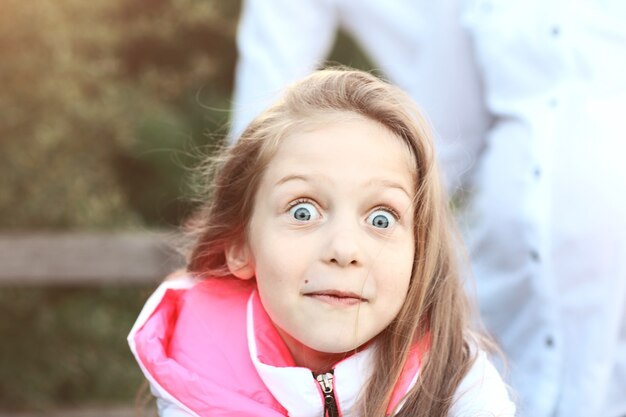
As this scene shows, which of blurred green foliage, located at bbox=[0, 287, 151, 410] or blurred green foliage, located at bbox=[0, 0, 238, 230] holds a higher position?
blurred green foliage, located at bbox=[0, 0, 238, 230]

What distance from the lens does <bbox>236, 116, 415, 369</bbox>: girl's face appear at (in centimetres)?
161

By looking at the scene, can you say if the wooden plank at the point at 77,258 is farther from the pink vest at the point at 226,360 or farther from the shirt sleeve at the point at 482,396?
the shirt sleeve at the point at 482,396

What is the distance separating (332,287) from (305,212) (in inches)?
5.0

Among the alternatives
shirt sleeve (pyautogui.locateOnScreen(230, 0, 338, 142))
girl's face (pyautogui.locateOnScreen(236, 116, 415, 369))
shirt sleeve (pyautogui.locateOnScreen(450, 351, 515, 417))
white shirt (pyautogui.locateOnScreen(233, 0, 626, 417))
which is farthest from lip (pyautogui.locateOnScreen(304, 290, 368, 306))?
shirt sleeve (pyautogui.locateOnScreen(230, 0, 338, 142))

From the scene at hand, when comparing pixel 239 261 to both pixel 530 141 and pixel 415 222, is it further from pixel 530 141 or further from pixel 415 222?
pixel 530 141

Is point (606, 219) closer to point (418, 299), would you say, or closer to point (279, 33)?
point (418, 299)

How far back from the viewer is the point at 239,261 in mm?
1852

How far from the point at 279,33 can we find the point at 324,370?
986 millimetres

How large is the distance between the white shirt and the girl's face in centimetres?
42

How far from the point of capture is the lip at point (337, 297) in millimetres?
1602

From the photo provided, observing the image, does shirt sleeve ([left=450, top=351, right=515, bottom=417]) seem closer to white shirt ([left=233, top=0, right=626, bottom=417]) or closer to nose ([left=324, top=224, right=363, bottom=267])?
nose ([left=324, top=224, right=363, bottom=267])

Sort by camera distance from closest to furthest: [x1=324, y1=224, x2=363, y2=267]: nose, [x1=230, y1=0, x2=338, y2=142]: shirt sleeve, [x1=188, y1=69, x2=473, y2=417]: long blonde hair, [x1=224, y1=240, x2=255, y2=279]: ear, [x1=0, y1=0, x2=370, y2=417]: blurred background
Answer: [x1=324, y1=224, x2=363, y2=267]: nose
[x1=188, y1=69, x2=473, y2=417]: long blonde hair
[x1=224, y1=240, x2=255, y2=279]: ear
[x1=230, y1=0, x2=338, y2=142]: shirt sleeve
[x1=0, y1=0, x2=370, y2=417]: blurred background

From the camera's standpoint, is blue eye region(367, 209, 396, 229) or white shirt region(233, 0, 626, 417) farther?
white shirt region(233, 0, 626, 417)

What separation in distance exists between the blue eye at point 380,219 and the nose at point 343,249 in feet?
0.16
